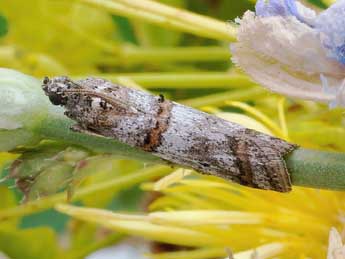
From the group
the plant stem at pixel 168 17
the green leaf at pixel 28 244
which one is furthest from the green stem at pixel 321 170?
the green leaf at pixel 28 244

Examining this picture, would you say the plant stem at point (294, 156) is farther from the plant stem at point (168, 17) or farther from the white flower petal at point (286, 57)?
the plant stem at point (168, 17)

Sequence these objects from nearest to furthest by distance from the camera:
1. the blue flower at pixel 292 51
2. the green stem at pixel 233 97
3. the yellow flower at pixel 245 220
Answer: the blue flower at pixel 292 51
the yellow flower at pixel 245 220
the green stem at pixel 233 97

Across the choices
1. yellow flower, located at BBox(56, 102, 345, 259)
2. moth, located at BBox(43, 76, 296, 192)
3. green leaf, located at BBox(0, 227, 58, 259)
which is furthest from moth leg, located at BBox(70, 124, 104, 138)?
green leaf, located at BBox(0, 227, 58, 259)

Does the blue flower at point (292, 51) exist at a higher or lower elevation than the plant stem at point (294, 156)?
higher


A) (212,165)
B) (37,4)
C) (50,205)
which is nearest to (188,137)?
(212,165)

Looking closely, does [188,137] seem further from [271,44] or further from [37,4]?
[37,4]

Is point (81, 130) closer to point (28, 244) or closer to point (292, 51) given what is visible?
point (292, 51)

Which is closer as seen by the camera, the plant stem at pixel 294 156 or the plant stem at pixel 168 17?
the plant stem at pixel 294 156

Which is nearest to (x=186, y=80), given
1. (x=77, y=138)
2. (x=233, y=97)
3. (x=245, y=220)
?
(x=233, y=97)
